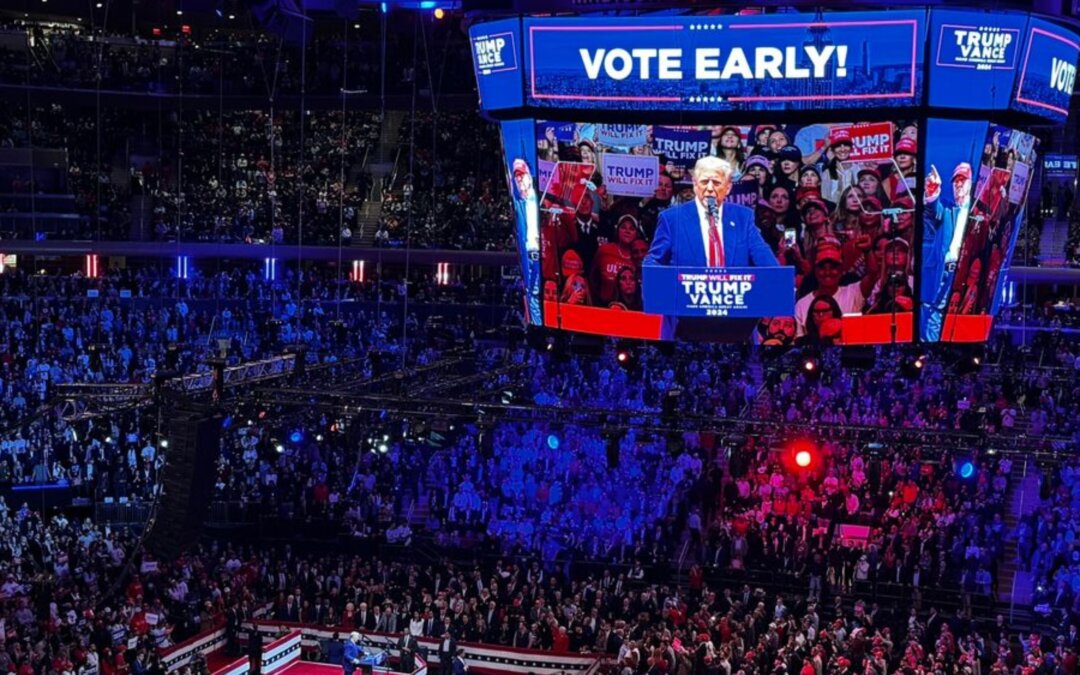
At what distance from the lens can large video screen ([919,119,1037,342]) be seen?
17.4 metres

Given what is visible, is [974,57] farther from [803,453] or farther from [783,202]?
[803,453]

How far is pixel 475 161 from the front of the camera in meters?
38.7

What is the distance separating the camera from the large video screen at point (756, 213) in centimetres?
1747

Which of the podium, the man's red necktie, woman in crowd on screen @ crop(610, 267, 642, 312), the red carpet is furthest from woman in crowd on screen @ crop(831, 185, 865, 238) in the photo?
the red carpet

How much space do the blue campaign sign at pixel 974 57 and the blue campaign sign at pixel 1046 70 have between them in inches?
7.2

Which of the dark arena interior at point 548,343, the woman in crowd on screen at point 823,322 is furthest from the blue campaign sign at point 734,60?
the woman in crowd on screen at point 823,322

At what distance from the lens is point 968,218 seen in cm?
1775

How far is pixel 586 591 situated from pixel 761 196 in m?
9.13

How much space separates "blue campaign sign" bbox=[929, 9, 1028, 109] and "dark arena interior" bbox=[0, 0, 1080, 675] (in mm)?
36

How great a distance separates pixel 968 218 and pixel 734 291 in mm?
3002

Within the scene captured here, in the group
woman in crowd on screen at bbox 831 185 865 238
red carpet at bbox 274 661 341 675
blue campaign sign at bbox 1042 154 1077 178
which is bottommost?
red carpet at bbox 274 661 341 675

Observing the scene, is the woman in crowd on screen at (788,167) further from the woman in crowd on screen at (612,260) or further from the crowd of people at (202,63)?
the crowd of people at (202,63)

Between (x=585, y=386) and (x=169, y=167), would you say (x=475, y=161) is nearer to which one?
(x=169, y=167)

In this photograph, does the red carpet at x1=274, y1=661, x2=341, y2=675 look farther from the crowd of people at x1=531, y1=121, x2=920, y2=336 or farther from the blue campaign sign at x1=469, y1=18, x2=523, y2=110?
the blue campaign sign at x1=469, y1=18, x2=523, y2=110
